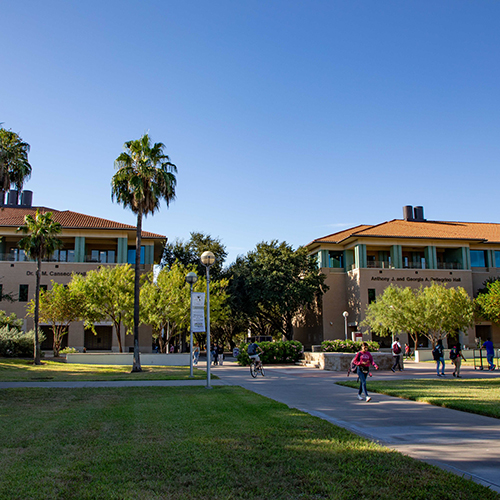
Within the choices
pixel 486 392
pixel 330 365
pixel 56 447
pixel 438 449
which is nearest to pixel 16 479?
pixel 56 447

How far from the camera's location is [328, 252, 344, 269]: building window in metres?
55.4

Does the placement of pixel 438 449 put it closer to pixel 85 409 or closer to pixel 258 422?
pixel 258 422

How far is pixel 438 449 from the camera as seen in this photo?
257 inches

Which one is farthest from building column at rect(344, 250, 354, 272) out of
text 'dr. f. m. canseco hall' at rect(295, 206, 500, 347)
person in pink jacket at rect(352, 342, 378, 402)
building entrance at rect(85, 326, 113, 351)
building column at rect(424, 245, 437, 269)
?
person in pink jacket at rect(352, 342, 378, 402)

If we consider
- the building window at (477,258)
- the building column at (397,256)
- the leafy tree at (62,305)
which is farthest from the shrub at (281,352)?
the building window at (477,258)

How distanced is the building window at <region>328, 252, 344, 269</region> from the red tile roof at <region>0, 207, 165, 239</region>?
19.4 metres

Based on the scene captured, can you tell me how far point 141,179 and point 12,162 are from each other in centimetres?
703

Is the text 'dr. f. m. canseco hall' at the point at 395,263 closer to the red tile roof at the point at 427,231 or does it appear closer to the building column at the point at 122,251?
the red tile roof at the point at 427,231

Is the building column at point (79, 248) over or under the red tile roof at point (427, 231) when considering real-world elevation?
under

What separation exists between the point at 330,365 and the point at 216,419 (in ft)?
59.2

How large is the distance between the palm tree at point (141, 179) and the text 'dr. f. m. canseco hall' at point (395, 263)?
28347 mm

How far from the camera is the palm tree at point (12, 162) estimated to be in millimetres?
18703

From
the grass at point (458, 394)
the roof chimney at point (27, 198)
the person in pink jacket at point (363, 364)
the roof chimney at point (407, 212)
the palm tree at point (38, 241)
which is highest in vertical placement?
the roof chimney at point (27, 198)

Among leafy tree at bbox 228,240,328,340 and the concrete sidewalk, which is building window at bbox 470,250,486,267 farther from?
the concrete sidewalk
